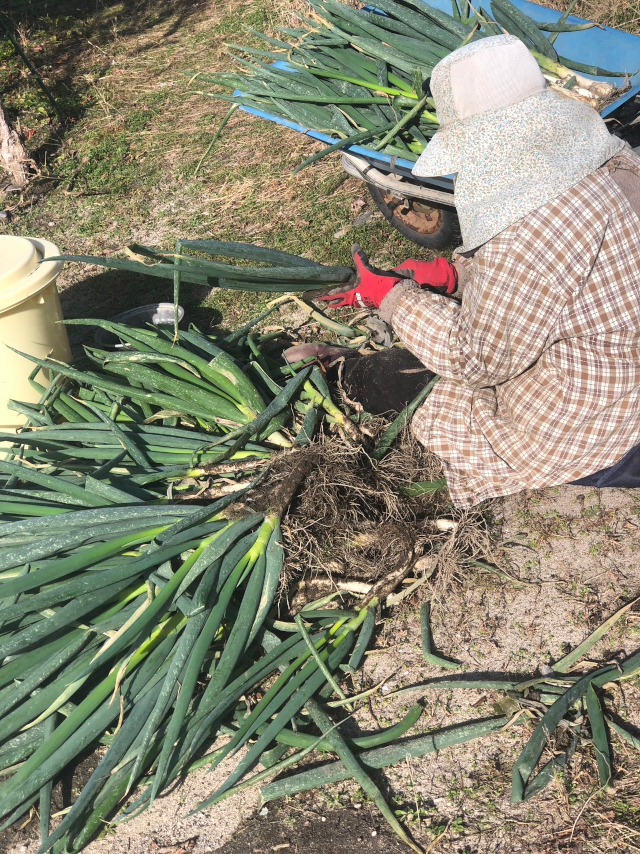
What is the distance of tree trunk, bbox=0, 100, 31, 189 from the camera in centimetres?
466

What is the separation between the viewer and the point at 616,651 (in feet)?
6.63

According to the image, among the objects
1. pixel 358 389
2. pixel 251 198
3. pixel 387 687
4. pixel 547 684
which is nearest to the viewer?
pixel 547 684

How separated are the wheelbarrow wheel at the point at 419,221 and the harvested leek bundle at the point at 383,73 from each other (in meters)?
0.62

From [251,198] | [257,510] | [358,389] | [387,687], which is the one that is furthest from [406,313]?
[251,198]

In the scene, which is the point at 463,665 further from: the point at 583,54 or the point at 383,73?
the point at 583,54

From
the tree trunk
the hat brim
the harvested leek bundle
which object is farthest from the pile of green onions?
the tree trunk

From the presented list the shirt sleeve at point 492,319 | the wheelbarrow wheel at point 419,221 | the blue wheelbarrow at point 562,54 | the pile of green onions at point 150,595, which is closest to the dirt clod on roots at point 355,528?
the pile of green onions at point 150,595

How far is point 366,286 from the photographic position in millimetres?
2365

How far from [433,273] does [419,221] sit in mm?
1017

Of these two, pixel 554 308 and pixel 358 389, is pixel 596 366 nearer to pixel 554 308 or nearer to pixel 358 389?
pixel 554 308

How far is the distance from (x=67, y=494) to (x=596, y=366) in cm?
146

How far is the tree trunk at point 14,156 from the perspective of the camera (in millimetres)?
4660

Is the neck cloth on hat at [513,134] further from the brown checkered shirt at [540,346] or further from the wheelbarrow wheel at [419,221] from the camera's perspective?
the wheelbarrow wheel at [419,221]

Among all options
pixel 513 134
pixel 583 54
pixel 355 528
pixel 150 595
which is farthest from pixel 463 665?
pixel 583 54
